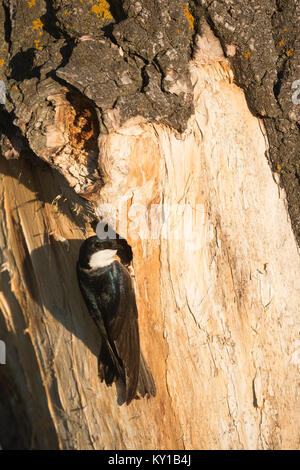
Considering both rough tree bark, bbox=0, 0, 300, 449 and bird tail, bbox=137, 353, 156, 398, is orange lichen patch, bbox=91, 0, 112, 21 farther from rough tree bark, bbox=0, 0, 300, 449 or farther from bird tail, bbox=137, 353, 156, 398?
bird tail, bbox=137, 353, 156, 398

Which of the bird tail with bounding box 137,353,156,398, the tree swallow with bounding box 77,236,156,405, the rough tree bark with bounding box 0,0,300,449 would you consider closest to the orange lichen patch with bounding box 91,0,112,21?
the rough tree bark with bounding box 0,0,300,449

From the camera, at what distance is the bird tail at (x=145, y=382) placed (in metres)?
1.73

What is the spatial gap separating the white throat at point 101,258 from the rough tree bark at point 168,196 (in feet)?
0.28

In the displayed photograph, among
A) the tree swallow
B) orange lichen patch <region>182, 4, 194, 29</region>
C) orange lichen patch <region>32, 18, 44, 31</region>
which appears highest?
orange lichen patch <region>182, 4, 194, 29</region>

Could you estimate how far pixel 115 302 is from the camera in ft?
5.46

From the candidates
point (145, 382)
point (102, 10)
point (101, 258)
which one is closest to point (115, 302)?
point (101, 258)

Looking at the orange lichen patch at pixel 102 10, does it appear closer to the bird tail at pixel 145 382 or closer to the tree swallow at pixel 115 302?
the tree swallow at pixel 115 302

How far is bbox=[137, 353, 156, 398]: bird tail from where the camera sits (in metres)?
1.73

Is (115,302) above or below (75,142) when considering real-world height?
below

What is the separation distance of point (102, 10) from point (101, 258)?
79cm

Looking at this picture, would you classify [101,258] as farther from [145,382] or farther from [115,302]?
[145,382]

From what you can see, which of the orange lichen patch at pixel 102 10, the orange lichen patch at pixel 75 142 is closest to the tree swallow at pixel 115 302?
the orange lichen patch at pixel 75 142
